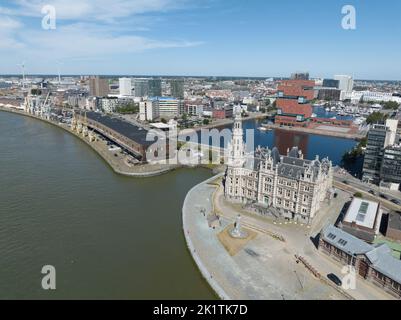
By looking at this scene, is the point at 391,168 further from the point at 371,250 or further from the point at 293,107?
the point at 293,107

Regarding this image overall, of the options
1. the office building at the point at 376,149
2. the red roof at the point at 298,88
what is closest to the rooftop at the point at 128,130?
the office building at the point at 376,149

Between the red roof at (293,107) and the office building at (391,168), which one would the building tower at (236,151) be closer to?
the office building at (391,168)

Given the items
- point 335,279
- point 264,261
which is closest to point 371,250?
point 335,279

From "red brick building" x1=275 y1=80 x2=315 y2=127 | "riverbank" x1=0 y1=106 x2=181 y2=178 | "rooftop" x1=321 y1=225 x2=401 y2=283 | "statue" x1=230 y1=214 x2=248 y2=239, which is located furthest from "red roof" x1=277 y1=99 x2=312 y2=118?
"statue" x1=230 y1=214 x2=248 y2=239

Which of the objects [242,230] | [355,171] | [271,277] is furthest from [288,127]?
[271,277]

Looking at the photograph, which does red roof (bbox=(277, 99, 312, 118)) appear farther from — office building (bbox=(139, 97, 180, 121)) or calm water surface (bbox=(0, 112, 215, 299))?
calm water surface (bbox=(0, 112, 215, 299))

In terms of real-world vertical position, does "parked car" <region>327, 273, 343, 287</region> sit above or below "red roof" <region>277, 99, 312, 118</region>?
below
